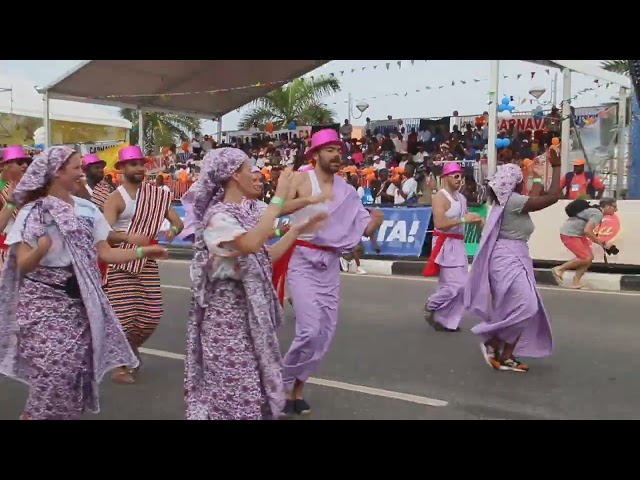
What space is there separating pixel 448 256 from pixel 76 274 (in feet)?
15.4

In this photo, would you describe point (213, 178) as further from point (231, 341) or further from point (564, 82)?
point (564, 82)

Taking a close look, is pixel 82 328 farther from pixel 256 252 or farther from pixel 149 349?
pixel 149 349

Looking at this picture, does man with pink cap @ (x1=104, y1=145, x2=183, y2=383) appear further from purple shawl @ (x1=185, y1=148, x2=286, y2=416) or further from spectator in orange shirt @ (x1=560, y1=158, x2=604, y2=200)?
spectator in orange shirt @ (x1=560, y1=158, x2=604, y2=200)

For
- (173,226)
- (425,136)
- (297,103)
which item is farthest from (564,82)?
(297,103)

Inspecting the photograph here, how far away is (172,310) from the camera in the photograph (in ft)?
30.2

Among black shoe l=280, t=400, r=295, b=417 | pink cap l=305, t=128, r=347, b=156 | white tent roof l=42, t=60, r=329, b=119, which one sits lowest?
black shoe l=280, t=400, r=295, b=417

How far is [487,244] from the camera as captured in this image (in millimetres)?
6199

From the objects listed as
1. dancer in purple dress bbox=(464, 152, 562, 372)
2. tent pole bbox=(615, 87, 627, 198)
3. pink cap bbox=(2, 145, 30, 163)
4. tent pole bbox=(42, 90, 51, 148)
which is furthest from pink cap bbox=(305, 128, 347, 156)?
tent pole bbox=(42, 90, 51, 148)

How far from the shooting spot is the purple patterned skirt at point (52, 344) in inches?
157

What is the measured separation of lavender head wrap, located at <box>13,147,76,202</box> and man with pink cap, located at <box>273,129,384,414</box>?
4.75 ft

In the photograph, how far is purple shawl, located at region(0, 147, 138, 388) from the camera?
404 cm
